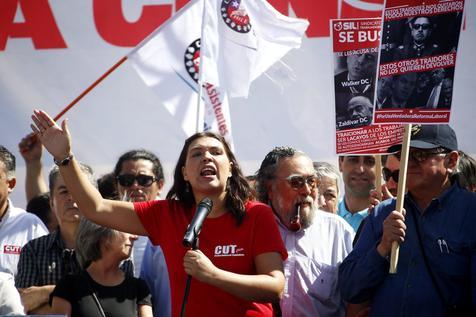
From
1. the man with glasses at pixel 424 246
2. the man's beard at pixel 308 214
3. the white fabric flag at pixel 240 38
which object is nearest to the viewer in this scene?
the man with glasses at pixel 424 246

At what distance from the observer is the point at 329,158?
28.7 feet

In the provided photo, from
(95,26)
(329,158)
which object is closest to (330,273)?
(329,158)

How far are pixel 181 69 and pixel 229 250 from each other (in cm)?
333

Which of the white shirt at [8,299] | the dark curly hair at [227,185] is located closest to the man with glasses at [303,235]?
the dark curly hair at [227,185]

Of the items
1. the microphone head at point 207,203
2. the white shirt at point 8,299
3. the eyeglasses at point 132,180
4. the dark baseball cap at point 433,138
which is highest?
the dark baseball cap at point 433,138

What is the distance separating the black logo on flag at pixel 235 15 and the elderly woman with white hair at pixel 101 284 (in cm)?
246

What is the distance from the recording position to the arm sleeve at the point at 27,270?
232 inches

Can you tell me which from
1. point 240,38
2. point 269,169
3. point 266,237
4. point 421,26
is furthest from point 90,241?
point 240,38

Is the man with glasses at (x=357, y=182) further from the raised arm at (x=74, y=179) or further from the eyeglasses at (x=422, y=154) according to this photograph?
the raised arm at (x=74, y=179)

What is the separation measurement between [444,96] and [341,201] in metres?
2.79

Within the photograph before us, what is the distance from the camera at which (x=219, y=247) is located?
4.84 meters

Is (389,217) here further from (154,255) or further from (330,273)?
(154,255)

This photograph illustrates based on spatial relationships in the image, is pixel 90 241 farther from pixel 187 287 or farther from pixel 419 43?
pixel 419 43

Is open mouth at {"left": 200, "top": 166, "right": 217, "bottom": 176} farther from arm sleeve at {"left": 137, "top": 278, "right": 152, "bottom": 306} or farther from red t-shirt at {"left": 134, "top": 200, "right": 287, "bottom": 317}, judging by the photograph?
arm sleeve at {"left": 137, "top": 278, "right": 152, "bottom": 306}
